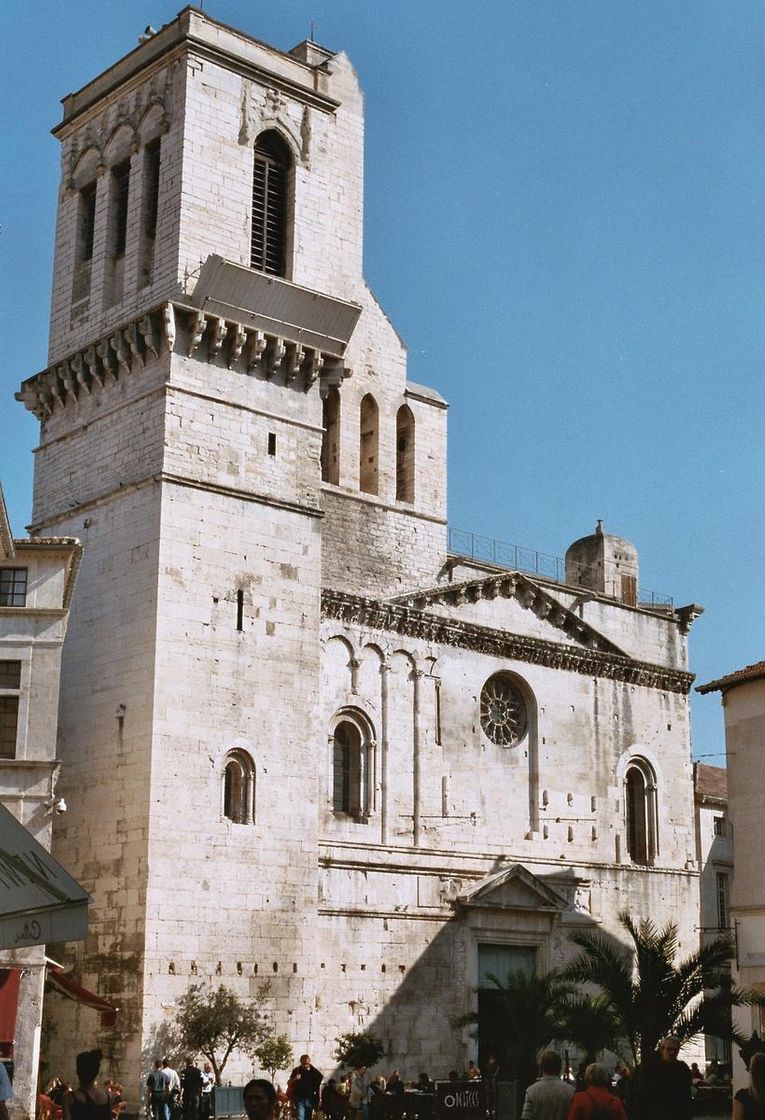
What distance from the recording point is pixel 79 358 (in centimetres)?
3347

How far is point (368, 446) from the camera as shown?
3662 cm

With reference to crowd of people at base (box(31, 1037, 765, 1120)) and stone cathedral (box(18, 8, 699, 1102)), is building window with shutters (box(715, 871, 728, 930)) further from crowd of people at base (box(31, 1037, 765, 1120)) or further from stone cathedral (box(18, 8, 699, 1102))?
crowd of people at base (box(31, 1037, 765, 1120))

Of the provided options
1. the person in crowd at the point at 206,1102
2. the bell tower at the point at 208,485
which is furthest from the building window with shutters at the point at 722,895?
the person in crowd at the point at 206,1102

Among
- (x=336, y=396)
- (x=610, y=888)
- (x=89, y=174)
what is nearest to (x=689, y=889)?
(x=610, y=888)

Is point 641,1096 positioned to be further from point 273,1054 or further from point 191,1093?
point 273,1054

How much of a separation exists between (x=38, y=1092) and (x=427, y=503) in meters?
15.7

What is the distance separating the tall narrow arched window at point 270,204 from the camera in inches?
1321

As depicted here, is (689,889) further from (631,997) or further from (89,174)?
(89,174)

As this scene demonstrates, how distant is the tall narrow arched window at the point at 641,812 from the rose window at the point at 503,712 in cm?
377

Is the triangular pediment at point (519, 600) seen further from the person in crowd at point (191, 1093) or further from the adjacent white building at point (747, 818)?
the person in crowd at point (191, 1093)

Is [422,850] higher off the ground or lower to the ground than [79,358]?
lower

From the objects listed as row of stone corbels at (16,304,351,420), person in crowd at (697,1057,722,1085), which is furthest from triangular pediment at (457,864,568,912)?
row of stone corbels at (16,304,351,420)

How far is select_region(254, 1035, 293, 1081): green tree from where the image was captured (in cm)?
2858

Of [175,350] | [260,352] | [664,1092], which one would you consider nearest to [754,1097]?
[664,1092]
